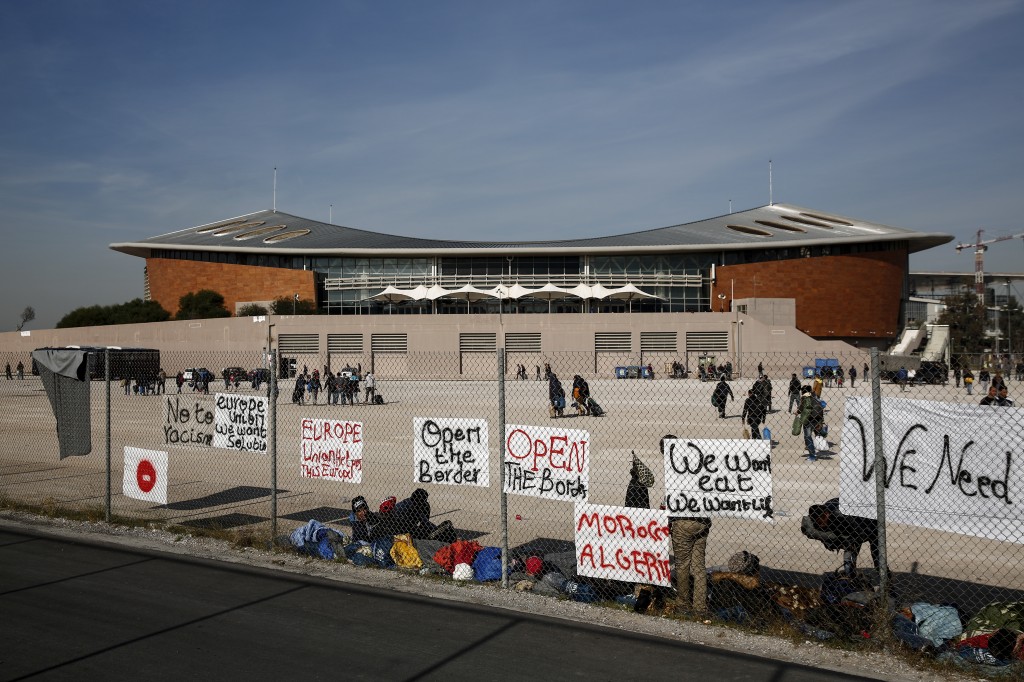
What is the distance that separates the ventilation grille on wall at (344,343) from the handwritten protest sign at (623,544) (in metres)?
49.9

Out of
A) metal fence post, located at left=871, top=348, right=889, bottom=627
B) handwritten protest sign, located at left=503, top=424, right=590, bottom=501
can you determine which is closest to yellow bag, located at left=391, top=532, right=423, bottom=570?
handwritten protest sign, located at left=503, top=424, right=590, bottom=501

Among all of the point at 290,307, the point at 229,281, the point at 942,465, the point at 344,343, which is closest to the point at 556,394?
the point at 942,465

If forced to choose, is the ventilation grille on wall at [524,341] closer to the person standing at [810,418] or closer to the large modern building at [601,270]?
the large modern building at [601,270]

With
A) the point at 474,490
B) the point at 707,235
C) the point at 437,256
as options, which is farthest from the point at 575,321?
the point at 474,490

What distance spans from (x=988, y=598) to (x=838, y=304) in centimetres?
6782

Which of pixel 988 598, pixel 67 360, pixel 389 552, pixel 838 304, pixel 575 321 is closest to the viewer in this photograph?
pixel 988 598

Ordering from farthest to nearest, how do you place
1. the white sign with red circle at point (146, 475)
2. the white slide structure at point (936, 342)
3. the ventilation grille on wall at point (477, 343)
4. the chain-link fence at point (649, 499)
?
the ventilation grille on wall at point (477, 343) → the white slide structure at point (936, 342) → the white sign with red circle at point (146, 475) → the chain-link fence at point (649, 499)

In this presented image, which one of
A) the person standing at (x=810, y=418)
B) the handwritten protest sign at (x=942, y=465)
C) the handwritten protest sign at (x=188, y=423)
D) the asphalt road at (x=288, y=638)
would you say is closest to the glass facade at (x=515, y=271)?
the person standing at (x=810, y=418)

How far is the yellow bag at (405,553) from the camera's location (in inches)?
306

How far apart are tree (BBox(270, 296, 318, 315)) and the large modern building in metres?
3.18

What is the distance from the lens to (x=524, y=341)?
55781 mm

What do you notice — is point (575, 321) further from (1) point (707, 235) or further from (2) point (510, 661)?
(2) point (510, 661)

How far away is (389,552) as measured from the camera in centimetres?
800

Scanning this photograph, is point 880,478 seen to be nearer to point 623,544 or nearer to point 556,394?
point 623,544
